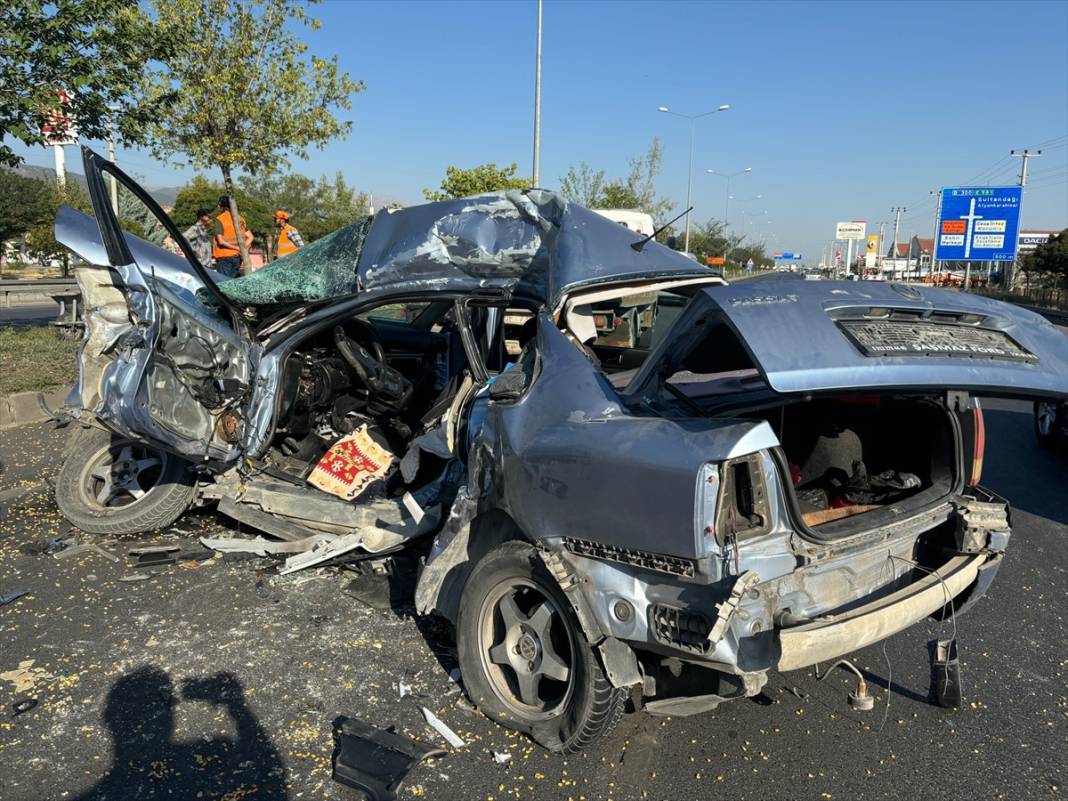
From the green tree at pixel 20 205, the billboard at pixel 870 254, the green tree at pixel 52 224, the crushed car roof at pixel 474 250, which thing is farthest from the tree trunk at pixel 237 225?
the billboard at pixel 870 254

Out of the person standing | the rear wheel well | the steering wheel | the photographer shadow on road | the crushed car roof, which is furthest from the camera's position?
the person standing

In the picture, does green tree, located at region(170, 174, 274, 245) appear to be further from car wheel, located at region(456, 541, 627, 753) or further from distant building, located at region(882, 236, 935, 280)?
distant building, located at region(882, 236, 935, 280)

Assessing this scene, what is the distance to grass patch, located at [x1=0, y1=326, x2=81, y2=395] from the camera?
28.2ft

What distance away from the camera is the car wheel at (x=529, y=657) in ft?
8.57

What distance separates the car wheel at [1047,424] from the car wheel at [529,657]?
261 inches

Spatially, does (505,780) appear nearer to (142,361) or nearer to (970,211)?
(142,361)

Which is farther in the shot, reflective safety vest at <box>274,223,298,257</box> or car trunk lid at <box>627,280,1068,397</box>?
reflective safety vest at <box>274,223,298,257</box>

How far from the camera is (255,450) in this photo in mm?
4480

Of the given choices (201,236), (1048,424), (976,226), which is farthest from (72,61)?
(976,226)

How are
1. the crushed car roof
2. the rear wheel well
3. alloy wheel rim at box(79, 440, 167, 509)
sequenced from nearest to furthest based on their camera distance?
the rear wheel well < the crushed car roof < alloy wheel rim at box(79, 440, 167, 509)

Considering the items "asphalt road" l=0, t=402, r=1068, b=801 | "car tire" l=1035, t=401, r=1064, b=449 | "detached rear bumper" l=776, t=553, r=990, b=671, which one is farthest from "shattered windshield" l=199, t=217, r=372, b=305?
"car tire" l=1035, t=401, r=1064, b=449

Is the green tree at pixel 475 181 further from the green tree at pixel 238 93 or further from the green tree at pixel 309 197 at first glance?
the green tree at pixel 309 197

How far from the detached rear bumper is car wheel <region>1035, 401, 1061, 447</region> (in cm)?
547

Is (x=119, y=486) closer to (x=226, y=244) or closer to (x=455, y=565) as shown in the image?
(x=455, y=565)
